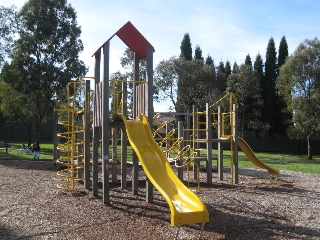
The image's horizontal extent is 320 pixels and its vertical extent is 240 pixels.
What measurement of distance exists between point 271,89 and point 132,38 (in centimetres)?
3659

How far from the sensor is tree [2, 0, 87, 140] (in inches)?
920

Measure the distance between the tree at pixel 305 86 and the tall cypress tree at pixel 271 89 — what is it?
976cm

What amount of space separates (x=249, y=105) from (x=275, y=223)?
115 feet

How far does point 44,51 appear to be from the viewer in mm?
23953

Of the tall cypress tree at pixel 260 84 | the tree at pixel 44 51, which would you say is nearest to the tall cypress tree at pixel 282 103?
the tall cypress tree at pixel 260 84

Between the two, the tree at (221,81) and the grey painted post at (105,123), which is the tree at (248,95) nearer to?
the tree at (221,81)

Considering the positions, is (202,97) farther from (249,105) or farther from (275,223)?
(275,223)

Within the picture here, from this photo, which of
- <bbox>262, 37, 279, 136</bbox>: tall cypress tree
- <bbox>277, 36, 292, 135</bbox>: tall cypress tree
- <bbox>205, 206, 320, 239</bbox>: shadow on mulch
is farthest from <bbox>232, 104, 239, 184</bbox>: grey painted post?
<bbox>262, 37, 279, 136</bbox>: tall cypress tree

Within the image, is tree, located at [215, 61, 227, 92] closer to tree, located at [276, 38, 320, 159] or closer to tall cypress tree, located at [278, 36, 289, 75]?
tall cypress tree, located at [278, 36, 289, 75]

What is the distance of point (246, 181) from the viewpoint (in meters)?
12.5

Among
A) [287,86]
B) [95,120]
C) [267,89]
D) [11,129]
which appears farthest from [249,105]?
[95,120]

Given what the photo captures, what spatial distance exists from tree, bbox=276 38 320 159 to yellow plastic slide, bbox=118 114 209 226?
85.0ft

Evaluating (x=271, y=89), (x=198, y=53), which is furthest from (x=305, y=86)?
(x=198, y=53)

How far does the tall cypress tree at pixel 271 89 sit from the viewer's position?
42.8m
